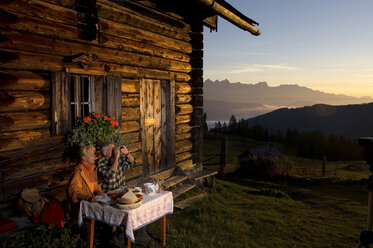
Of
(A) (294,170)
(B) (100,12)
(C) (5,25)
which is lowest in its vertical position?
(A) (294,170)

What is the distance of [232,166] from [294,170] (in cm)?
374

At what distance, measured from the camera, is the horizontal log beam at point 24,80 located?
15.3 ft

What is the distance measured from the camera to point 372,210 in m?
3.66

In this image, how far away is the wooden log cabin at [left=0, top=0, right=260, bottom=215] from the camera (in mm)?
4785

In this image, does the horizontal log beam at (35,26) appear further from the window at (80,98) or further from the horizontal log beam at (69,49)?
the window at (80,98)

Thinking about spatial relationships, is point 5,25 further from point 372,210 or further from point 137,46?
point 372,210

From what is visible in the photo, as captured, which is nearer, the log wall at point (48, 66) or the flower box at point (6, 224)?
the flower box at point (6, 224)

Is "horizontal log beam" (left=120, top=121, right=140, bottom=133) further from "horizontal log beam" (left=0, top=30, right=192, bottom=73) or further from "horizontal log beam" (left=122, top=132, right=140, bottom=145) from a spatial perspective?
"horizontal log beam" (left=0, top=30, right=192, bottom=73)

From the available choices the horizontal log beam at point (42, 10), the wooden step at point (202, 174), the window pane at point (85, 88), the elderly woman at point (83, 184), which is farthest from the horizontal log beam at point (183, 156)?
the horizontal log beam at point (42, 10)

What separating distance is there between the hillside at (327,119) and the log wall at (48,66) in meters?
67.1

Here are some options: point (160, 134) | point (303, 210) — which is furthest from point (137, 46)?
point (303, 210)

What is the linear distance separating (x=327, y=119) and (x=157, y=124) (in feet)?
278

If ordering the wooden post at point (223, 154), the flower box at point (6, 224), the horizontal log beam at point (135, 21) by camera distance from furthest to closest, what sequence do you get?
the wooden post at point (223, 154), the horizontal log beam at point (135, 21), the flower box at point (6, 224)

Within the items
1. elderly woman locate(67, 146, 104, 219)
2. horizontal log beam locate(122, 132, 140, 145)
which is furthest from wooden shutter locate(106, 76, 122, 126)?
elderly woman locate(67, 146, 104, 219)
